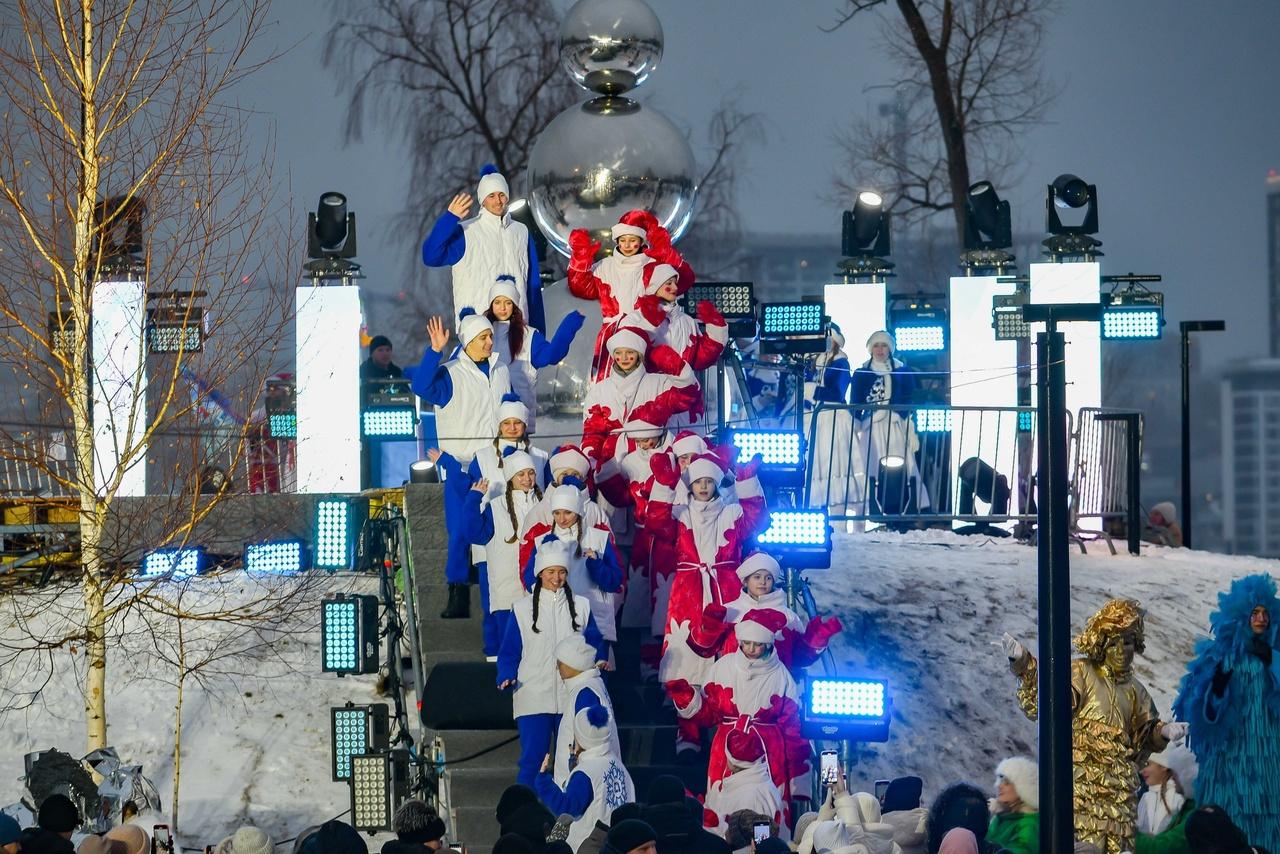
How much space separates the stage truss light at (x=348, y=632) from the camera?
40.2ft

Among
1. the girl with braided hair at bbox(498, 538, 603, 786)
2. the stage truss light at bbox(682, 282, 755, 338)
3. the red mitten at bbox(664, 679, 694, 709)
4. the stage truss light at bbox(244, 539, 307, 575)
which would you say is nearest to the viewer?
the girl with braided hair at bbox(498, 538, 603, 786)

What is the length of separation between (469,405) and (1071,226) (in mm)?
6866

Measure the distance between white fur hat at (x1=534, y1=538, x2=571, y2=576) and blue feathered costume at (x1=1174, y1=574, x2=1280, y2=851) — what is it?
3.27 meters

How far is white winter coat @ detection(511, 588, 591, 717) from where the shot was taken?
10867 millimetres

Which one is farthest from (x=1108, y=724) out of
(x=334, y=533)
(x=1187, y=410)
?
(x=1187, y=410)

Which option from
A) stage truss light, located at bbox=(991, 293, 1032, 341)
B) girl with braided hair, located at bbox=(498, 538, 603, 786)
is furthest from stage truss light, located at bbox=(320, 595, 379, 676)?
stage truss light, located at bbox=(991, 293, 1032, 341)

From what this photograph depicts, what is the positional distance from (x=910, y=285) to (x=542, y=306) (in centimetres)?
2544

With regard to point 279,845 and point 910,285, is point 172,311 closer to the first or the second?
point 279,845

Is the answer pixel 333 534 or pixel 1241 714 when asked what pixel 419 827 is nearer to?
pixel 1241 714

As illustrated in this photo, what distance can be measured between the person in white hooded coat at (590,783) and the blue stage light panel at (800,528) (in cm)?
206

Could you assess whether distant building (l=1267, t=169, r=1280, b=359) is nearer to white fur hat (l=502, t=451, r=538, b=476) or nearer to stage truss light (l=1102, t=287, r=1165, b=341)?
stage truss light (l=1102, t=287, r=1165, b=341)

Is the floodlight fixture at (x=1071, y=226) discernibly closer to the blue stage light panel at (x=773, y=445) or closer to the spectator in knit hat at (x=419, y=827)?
the blue stage light panel at (x=773, y=445)

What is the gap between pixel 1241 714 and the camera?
10.1 metres

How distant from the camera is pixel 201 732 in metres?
13.2
